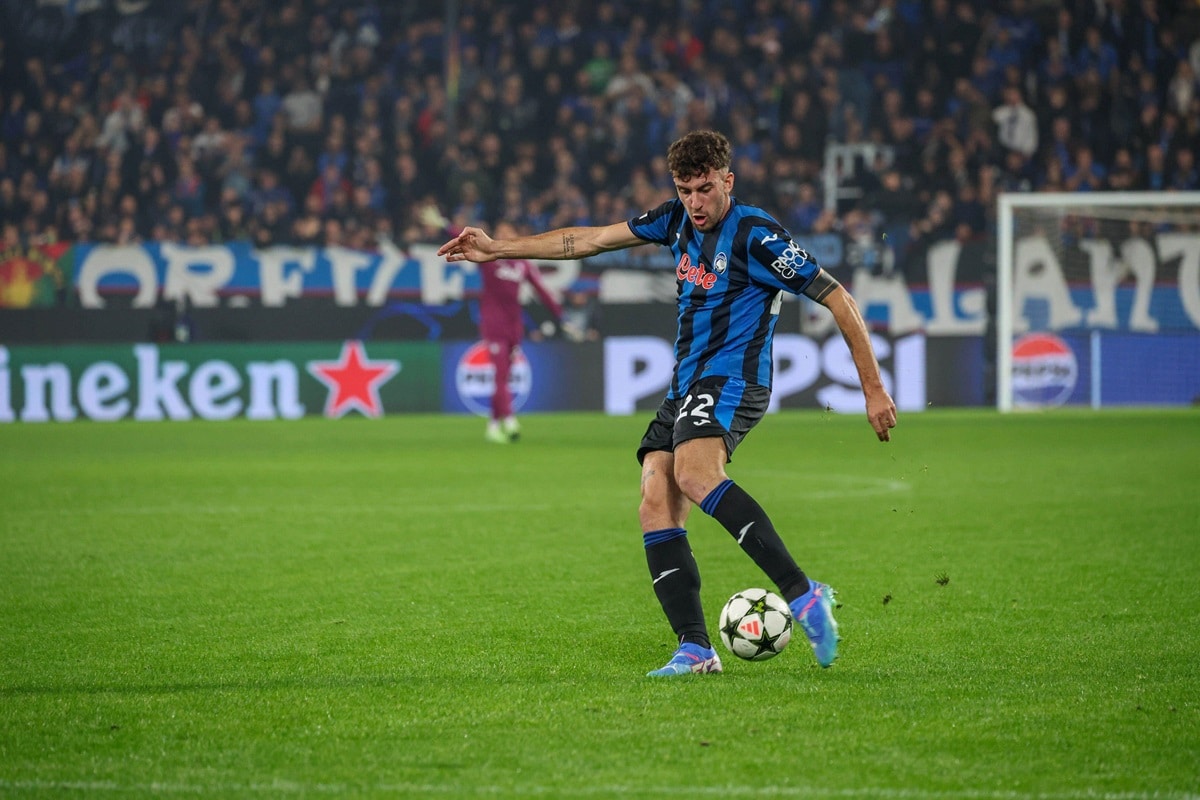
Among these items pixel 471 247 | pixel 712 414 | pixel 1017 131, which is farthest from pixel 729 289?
pixel 1017 131

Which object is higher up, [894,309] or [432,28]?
[432,28]

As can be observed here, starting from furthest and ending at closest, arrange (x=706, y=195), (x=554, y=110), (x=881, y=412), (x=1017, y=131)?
(x=554, y=110) → (x=1017, y=131) → (x=706, y=195) → (x=881, y=412)

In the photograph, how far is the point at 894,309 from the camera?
19.3 m

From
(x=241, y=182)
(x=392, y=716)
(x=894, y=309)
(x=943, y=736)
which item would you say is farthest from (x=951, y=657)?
(x=241, y=182)

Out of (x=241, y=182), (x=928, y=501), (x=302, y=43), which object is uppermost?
(x=302, y=43)

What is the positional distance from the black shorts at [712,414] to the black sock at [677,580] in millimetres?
298

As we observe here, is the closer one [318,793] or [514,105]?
[318,793]

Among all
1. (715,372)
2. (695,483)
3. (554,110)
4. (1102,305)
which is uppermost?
(554,110)

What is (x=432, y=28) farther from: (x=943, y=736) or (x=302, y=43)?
(x=943, y=736)

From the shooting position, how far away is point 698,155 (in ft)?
15.9

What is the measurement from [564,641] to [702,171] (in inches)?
67.7

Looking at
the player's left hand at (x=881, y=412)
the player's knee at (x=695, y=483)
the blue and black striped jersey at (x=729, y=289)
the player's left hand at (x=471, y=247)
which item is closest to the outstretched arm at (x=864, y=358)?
the player's left hand at (x=881, y=412)

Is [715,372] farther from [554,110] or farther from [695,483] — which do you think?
[554,110]

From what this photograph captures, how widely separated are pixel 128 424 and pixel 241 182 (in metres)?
4.73
